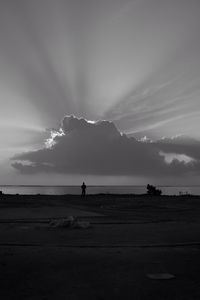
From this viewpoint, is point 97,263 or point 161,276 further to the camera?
point 97,263

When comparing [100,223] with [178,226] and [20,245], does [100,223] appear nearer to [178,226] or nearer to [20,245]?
[178,226]

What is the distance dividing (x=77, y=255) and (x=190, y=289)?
3.43m

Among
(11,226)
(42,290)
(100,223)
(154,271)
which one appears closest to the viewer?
(42,290)

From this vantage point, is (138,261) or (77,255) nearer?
(138,261)

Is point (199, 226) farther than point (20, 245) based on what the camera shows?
Yes

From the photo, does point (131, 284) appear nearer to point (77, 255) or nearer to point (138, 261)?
point (138, 261)

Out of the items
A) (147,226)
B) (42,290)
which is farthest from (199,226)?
(42,290)

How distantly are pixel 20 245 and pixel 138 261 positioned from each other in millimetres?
3463

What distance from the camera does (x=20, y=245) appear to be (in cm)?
1070

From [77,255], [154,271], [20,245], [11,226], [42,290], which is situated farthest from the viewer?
[11,226]

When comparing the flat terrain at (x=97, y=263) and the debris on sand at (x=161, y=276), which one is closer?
the flat terrain at (x=97, y=263)

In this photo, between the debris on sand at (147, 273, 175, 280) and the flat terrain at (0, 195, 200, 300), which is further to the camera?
the debris on sand at (147, 273, 175, 280)

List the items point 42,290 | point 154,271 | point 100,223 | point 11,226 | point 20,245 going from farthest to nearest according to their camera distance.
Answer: point 100,223, point 11,226, point 20,245, point 154,271, point 42,290

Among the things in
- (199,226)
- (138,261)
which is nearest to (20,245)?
(138,261)
